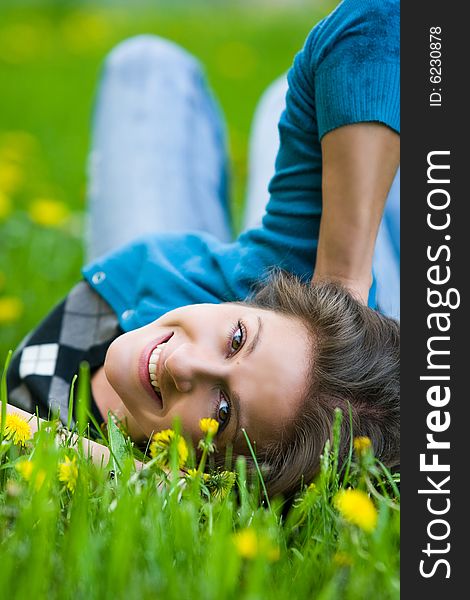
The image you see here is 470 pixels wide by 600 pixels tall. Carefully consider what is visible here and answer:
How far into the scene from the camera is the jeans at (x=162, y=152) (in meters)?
2.55

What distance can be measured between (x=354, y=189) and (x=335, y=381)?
37cm

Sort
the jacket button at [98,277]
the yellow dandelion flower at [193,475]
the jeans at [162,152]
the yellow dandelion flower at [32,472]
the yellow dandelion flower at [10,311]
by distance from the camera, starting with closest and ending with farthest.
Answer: the yellow dandelion flower at [32,472] < the yellow dandelion flower at [193,475] < the jacket button at [98,277] < the yellow dandelion flower at [10,311] < the jeans at [162,152]

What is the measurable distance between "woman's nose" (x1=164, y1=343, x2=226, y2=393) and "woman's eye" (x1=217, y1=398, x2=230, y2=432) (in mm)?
47

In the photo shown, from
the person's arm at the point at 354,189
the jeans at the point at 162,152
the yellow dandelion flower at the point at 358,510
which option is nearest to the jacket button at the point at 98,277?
the jeans at the point at 162,152

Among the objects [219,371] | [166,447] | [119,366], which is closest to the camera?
[166,447]

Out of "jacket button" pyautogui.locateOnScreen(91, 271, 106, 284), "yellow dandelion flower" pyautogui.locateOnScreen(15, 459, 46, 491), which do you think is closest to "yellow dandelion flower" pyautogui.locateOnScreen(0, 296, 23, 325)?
"jacket button" pyautogui.locateOnScreen(91, 271, 106, 284)

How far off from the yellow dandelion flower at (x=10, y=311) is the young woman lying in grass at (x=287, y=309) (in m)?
0.28

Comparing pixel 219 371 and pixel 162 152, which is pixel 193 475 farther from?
pixel 162 152

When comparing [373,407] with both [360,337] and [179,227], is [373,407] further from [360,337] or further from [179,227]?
[179,227]

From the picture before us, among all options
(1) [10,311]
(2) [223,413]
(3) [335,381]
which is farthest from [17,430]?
(1) [10,311]

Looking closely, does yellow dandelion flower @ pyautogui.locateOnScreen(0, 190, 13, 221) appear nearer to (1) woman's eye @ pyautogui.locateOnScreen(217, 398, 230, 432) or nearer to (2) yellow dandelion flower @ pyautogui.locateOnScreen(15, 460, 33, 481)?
(1) woman's eye @ pyautogui.locateOnScreen(217, 398, 230, 432)

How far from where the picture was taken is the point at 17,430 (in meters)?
1.39

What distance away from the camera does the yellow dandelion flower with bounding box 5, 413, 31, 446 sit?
1383 millimetres

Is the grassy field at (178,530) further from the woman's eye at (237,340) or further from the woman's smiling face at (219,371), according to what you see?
the woman's eye at (237,340)
